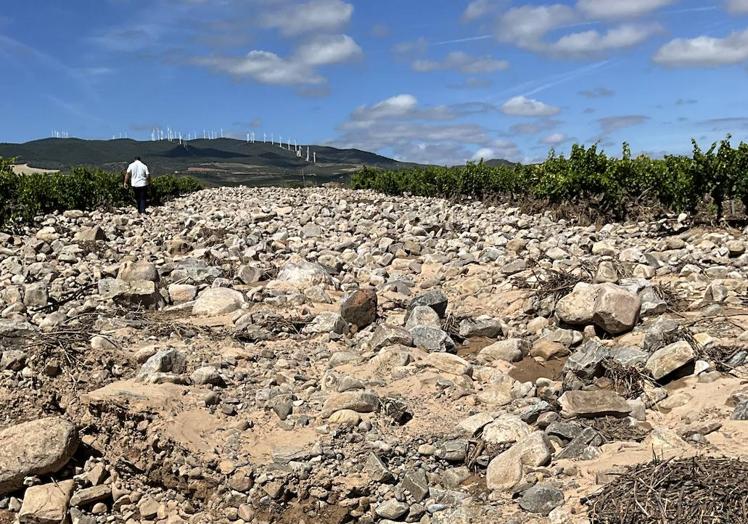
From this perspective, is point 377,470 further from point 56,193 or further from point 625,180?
point 56,193

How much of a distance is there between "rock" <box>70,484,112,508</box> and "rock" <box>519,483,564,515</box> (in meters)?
2.38

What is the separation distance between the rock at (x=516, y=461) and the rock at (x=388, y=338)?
205cm

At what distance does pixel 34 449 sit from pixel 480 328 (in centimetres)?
423

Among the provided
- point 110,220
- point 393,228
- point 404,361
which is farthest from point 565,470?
point 110,220

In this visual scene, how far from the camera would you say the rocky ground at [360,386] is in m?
3.66

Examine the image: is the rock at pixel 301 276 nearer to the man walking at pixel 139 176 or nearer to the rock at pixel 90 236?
the rock at pixel 90 236

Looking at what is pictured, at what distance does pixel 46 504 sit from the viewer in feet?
11.6

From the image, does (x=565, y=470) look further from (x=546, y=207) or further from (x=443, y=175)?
(x=443, y=175)

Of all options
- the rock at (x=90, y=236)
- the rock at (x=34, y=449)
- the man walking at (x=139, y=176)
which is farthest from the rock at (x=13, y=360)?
the man walking at (x=139, y=176)

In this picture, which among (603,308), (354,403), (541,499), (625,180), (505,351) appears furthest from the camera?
(625,180)

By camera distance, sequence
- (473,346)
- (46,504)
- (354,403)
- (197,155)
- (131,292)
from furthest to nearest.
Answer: (197,155)
(131,292)
(473,346)
(354,403)
(46,504)

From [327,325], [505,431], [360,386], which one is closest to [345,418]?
[360,386]

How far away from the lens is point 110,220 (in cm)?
1460

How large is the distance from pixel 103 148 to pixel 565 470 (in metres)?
98.8
